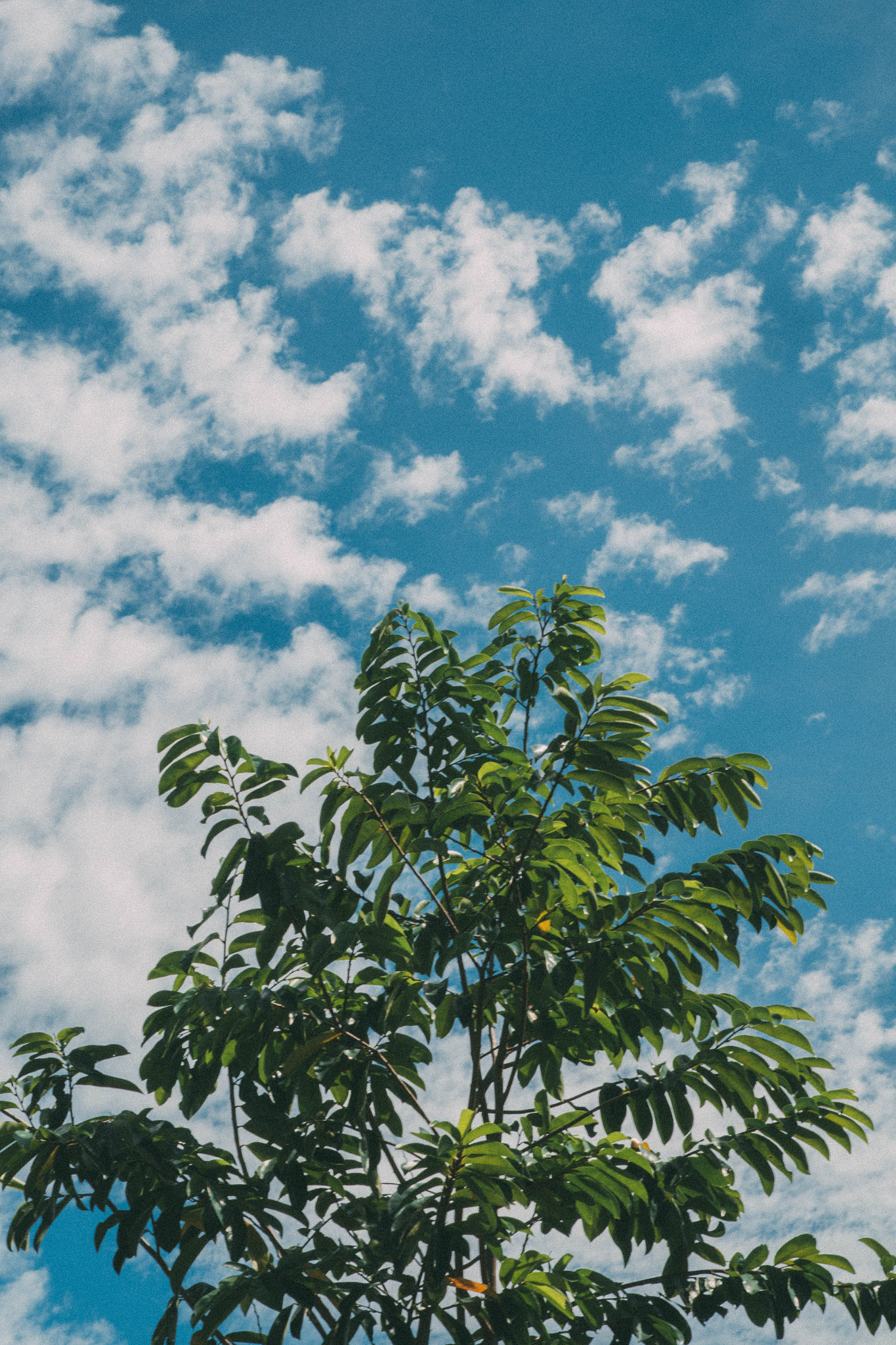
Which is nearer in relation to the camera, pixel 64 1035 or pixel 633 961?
pixel 64 1035

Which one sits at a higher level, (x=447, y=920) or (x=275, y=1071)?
(x=447, y=920)

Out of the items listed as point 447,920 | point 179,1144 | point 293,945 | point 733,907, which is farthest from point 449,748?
point 179,1144

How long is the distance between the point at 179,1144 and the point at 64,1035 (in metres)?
0.55

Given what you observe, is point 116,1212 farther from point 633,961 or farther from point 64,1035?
point 633,961

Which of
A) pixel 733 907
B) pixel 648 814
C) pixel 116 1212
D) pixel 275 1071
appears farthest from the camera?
pixel 648 814

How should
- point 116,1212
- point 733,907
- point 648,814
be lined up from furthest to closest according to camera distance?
point 648,814 → point 733,907 → point 116,1212

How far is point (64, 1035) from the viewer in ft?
11.3

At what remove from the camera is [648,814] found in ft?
14.6

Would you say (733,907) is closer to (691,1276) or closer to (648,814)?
(648,814)

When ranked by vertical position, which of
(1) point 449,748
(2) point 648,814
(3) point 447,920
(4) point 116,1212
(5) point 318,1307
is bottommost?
(5) point 318,1307

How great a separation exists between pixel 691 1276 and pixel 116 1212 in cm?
208

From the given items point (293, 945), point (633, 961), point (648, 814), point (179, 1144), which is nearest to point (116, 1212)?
point (179, 1144)

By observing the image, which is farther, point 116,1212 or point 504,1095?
point 504,1095

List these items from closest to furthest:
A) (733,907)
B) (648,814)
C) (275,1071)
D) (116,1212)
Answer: (116,1212)
(733,907)
(275,1071)
(648,814)
